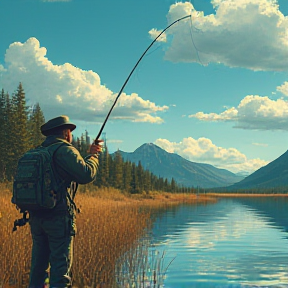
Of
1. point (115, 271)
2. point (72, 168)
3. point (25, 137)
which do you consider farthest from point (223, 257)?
point (25, 137)

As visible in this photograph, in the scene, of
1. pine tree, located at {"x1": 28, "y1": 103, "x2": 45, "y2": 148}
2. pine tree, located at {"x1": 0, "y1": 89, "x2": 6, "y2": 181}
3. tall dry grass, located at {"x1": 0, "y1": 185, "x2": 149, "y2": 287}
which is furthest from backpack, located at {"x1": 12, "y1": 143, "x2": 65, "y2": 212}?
pine tree, located at {"x1": 28, "y1": 103, "x2": 45, "y2": 148}

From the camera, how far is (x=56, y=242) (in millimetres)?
5855

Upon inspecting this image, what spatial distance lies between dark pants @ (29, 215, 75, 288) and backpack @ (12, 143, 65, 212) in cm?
24

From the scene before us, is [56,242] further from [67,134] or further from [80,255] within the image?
[80,255]

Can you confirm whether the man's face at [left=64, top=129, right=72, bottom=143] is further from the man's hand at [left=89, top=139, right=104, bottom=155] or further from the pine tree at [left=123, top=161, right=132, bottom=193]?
the pine tree at [left=123, top=161, right=132, bottom=193]

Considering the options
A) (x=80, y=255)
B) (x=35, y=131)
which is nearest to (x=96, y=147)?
(x=80, y=255)

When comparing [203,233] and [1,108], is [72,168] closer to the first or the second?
[203,233]

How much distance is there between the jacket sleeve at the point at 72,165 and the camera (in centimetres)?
573

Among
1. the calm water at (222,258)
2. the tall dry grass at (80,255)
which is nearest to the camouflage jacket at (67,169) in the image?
the tall dry grass at (80,255)

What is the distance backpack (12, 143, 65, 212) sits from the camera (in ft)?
18.7

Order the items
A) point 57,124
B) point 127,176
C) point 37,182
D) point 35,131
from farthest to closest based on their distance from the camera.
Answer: point 127,176 → point 35,131 → point 57,124 → point 37,182

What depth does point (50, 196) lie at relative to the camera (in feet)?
18.7

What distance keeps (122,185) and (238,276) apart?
7108cm

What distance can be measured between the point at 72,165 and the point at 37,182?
0.48m
